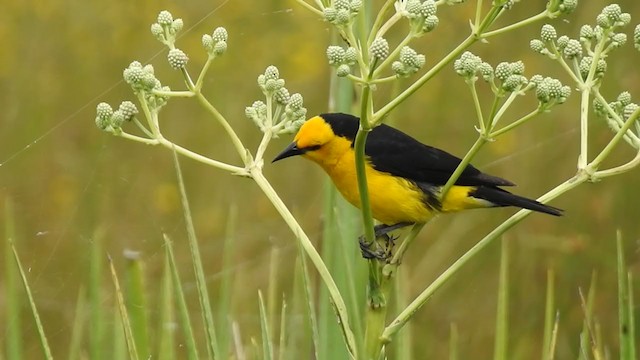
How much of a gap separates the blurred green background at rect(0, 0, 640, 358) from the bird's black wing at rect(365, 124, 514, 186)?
1278 millimetres

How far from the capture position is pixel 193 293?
4.20m

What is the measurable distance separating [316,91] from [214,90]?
516mm

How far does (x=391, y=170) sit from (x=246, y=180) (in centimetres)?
Result: 221

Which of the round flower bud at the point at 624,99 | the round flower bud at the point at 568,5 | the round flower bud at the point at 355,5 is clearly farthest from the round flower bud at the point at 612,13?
the round flower bud at the point at 355,5

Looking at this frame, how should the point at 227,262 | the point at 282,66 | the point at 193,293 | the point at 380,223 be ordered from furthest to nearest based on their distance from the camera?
the point at 282,66, the point at 193,293, the point at 380,223, the point at 227,262

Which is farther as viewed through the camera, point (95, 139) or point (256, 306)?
point (95, 139)

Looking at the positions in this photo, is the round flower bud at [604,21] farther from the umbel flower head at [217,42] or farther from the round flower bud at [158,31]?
the round flower bud at [158,31]

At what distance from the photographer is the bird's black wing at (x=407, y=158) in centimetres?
257

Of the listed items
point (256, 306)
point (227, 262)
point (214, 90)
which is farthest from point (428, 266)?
point (227, 262)

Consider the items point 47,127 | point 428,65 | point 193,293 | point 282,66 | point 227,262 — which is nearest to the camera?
point 227,262

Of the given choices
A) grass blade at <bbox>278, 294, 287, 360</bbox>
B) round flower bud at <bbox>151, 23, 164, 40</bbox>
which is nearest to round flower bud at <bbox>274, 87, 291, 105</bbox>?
round flower bud at <bbox>151, 23, 164, 40</bbox>

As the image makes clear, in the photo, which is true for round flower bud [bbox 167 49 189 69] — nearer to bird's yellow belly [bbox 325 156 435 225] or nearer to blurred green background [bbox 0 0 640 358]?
bird's yellow belly [bbox 325 156 435 225]

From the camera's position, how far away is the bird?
2.54 meters

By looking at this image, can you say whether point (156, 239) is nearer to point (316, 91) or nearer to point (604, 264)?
point (316, 91)
